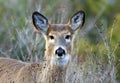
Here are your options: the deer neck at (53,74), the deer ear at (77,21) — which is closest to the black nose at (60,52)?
the deer neck at (53,74)

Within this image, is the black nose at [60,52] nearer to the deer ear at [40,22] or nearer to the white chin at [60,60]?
the white chin at [60,60]

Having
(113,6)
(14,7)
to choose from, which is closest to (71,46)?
(14,7)

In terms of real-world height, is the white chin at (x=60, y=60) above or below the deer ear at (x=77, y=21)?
below

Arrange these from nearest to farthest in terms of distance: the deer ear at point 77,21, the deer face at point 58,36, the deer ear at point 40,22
→ the deer face at point 58,36 → the deer ear at point 40,22 → the deer ear at point 77,21

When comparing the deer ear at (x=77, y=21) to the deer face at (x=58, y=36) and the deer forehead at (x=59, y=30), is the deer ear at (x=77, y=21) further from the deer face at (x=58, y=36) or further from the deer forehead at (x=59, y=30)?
the deer forehead at (x=59, y=30)

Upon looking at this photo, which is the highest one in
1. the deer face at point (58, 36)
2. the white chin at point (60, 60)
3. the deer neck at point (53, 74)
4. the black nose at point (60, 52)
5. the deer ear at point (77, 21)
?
the deer ear at point (77, 21)

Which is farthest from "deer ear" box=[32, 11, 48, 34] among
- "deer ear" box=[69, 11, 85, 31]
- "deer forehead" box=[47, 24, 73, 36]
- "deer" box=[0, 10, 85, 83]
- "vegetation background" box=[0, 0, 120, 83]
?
"vegetation background" box=[0, 0, 120, 83]

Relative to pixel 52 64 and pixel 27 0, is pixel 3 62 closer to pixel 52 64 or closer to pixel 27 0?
pixel 52 64

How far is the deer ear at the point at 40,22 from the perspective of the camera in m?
12.7

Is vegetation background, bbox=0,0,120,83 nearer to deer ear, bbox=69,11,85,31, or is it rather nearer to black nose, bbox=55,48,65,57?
deer ear, bbox=69,11,85,31

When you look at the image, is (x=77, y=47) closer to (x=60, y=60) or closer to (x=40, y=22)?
(x=40, y=22)

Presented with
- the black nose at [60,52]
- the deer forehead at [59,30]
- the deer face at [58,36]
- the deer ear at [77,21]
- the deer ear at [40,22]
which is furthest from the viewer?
the deer ear at [77,21]

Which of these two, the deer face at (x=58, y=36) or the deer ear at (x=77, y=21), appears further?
the deer ear at (x=77, y=21)

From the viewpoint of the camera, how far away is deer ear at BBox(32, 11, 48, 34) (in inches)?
501
